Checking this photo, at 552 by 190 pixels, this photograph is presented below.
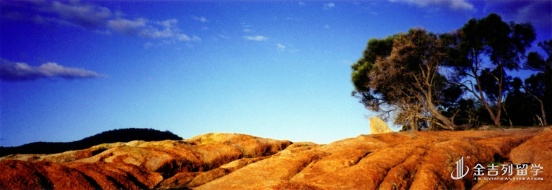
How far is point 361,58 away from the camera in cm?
3475

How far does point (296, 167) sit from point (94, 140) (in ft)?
92.3

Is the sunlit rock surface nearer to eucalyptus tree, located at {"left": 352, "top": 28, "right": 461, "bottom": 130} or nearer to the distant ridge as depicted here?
eucalyptus tree, located at {"left": 352, "top": 28, "right": 461, "bottom": 130}

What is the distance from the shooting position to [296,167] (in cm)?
1052

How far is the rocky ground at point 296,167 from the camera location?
26.9 feet

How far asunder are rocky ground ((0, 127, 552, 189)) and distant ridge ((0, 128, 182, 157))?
580 inches

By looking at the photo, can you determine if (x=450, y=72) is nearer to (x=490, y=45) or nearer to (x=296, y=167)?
(x=490, y=45)

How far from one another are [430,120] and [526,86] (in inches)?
579

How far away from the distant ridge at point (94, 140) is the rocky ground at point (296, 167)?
1473 centimetres

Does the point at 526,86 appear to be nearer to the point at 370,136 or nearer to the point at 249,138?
the point at 370,136

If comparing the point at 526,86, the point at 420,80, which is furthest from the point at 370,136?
the point at 526,86

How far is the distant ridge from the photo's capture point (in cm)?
2639
